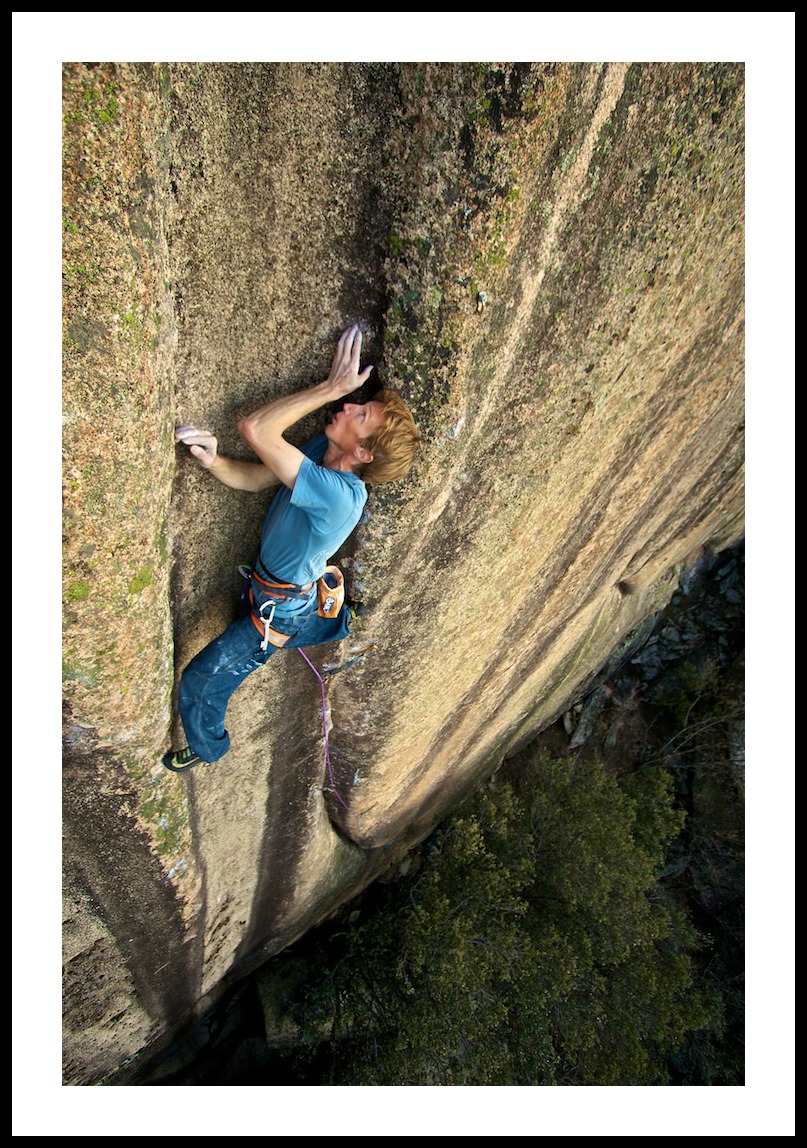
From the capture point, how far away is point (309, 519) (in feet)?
9.44

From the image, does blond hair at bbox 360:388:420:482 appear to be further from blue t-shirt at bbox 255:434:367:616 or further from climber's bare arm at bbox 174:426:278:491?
climber's bare arm at bbox 174:426:278:491

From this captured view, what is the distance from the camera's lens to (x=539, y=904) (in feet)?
28.9

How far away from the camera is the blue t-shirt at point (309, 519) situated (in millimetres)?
2736

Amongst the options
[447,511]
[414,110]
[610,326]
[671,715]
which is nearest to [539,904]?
[671,715]

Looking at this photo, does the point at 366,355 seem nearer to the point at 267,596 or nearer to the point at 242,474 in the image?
the point at 242,474

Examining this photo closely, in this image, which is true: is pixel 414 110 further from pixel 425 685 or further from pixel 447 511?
pixel 425 685

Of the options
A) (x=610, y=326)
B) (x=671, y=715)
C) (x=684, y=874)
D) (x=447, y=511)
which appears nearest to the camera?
(x=610, y=326)

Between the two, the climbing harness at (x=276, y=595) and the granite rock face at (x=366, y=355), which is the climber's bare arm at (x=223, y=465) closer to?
the granite rock face at (x=366, y=355)

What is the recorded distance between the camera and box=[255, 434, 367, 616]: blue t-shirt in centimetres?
274

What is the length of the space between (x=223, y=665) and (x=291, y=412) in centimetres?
153

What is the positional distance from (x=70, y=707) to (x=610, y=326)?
3335 millimetres

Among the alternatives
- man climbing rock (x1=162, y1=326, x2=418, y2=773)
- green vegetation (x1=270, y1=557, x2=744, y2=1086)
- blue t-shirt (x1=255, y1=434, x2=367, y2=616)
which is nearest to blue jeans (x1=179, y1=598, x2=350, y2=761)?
man climbing rock (x1=162, y1=326, x2=418, y2=773)

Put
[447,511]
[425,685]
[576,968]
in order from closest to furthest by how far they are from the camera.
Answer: [447,511] < [425,685] < [576,968]

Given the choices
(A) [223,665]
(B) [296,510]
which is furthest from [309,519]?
(A) [223,665]
